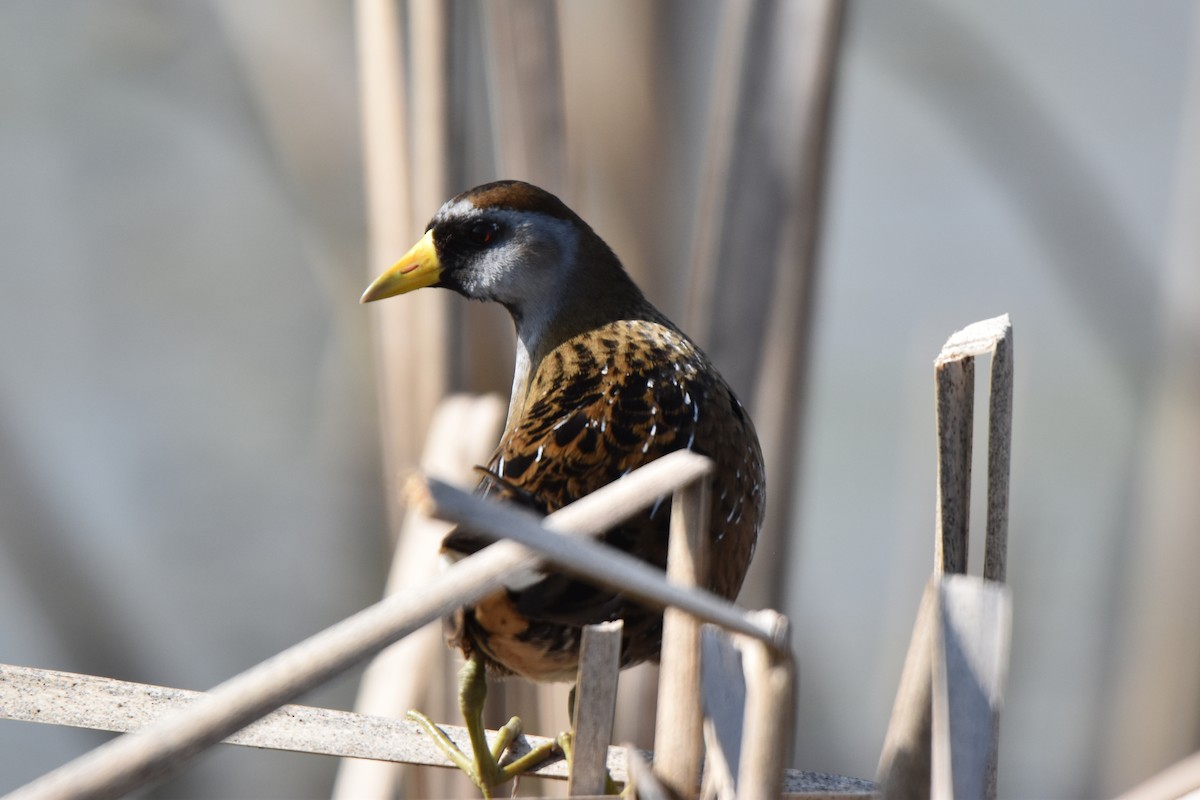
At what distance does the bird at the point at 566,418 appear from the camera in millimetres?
972

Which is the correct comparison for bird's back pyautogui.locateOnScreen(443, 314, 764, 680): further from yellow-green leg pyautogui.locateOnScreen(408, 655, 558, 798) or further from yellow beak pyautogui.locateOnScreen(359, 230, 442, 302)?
yellow beak pyautogui.locateOnScreen(359, 230, 442, 302)

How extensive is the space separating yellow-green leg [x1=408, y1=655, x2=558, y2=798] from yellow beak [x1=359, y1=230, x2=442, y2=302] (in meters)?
0.47

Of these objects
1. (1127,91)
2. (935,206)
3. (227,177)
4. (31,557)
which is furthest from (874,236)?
(31,557)

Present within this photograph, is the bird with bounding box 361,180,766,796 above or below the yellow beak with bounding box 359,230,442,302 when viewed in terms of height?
below

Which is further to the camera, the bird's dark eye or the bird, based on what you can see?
the bird's dark eye

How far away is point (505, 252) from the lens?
4.55ft

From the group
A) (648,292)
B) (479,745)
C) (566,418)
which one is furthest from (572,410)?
(648,292)

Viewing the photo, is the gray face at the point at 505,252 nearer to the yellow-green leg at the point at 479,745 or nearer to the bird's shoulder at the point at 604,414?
the bird's shoulder at the point at 604,414

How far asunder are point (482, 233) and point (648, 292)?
35cm

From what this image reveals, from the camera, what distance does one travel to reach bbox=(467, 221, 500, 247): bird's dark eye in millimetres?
1371

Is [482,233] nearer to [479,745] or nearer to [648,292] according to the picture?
[648,292]

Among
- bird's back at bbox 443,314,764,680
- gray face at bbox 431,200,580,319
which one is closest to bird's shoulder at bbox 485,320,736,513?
bird's back at bbox 443,314,764,680

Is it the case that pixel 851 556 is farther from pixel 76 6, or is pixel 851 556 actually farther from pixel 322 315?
pixel 76 6

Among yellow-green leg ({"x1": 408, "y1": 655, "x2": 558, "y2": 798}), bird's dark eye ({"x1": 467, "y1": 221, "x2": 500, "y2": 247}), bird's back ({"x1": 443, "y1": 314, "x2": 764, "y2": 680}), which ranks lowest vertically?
yellow-green leg ({"x1": 408, "y1": 655, "x2": 558, "y2": 798})
